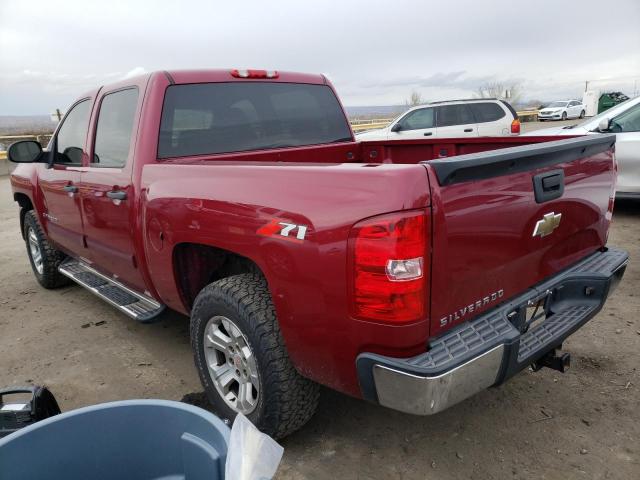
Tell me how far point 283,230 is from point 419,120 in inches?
444

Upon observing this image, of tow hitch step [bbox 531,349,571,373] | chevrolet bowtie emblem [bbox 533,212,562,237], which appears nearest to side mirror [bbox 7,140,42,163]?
chevrolet bowtie emblem [bbox 533,212,562,237]

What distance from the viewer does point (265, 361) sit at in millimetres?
2279

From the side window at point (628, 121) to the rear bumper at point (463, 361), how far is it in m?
5.10

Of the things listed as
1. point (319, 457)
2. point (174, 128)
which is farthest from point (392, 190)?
point (174, 128)

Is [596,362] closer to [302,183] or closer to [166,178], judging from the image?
[302,183]

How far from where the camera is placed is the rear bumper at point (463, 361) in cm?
183

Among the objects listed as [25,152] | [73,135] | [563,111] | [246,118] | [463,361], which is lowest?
[563,111]

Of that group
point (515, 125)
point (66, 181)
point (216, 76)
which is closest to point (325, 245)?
point (216, 76)

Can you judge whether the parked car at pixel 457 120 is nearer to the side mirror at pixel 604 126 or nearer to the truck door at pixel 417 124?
the truck door at pixel 417 124

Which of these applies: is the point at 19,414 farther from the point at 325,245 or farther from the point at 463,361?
the point at 463,361

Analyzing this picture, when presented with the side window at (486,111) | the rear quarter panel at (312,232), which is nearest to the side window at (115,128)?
the rear quarter panel at (312,232)

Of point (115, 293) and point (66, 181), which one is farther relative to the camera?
point (66, 181)

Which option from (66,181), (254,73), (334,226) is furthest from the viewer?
(66,181)

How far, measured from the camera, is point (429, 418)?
2.74 metres
